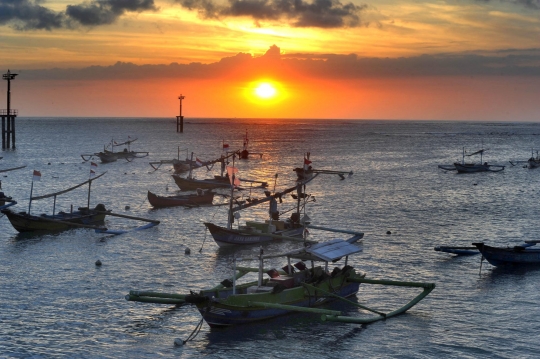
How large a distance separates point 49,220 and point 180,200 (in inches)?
682

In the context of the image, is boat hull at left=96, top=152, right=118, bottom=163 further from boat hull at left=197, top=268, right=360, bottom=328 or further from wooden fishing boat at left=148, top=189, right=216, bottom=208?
boat hull at left=197, top=268, right=360, bottom=328

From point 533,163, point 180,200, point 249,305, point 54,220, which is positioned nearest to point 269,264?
point 249,305

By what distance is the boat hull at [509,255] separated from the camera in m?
37.5

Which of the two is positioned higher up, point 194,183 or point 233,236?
point 233,236

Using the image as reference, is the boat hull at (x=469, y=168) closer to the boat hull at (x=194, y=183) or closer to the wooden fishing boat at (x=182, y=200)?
the boat hull at (x=194, y=183)

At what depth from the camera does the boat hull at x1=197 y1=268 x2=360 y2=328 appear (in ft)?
89.1

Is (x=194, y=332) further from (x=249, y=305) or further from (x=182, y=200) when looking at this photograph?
(x=182, y=200)

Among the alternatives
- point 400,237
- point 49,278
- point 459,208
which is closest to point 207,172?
point 459,208

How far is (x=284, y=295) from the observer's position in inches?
1134

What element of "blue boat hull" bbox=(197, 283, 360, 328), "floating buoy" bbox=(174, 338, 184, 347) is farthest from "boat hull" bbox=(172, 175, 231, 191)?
"floating buoy" bbox=(174, 338, 184, 347)

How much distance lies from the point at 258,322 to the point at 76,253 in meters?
18.3

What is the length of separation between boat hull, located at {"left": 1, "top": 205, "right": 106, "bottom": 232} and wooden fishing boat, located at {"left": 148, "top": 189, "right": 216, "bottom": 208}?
37.1ft

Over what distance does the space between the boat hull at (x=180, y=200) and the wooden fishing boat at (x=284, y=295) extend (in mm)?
31070

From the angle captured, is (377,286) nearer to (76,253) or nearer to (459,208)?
(76,253)
